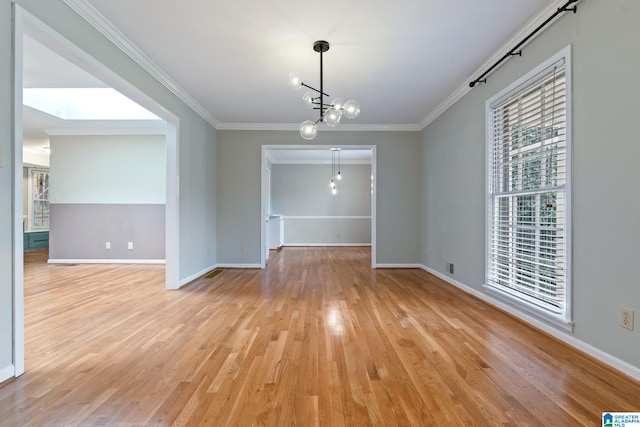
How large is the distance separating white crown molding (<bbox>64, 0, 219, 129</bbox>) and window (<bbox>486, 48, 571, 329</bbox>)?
3668 millimetres

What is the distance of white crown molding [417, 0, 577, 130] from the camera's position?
7.73ft

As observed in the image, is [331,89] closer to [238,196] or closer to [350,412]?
[238,196]

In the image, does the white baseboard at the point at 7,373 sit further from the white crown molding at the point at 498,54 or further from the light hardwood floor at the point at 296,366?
the white crown molding at the point at 498,54

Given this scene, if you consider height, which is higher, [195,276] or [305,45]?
[305,45]

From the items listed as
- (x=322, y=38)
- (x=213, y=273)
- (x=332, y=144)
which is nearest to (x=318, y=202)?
(x=332, y=144)

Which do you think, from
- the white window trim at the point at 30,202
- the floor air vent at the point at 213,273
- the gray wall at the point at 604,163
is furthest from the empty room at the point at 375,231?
the white window trim at the point at 30,202

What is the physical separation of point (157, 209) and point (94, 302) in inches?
116

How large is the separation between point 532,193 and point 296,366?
2464 mm

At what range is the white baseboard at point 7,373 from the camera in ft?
5.57

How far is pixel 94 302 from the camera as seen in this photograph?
3.34 metres

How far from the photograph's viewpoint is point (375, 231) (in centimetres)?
554

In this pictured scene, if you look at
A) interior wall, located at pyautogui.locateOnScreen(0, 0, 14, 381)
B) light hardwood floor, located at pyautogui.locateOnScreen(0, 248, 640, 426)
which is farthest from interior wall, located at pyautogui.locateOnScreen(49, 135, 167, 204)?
interior wall, located at pyautogui.locateOnScreen(0, 0, 14, 381)

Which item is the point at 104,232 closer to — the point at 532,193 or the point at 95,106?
the point at 95,106

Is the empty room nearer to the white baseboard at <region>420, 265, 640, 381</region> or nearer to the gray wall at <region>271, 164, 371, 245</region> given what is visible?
the white baseboard at <region>420, 265, 640, 381</region>
